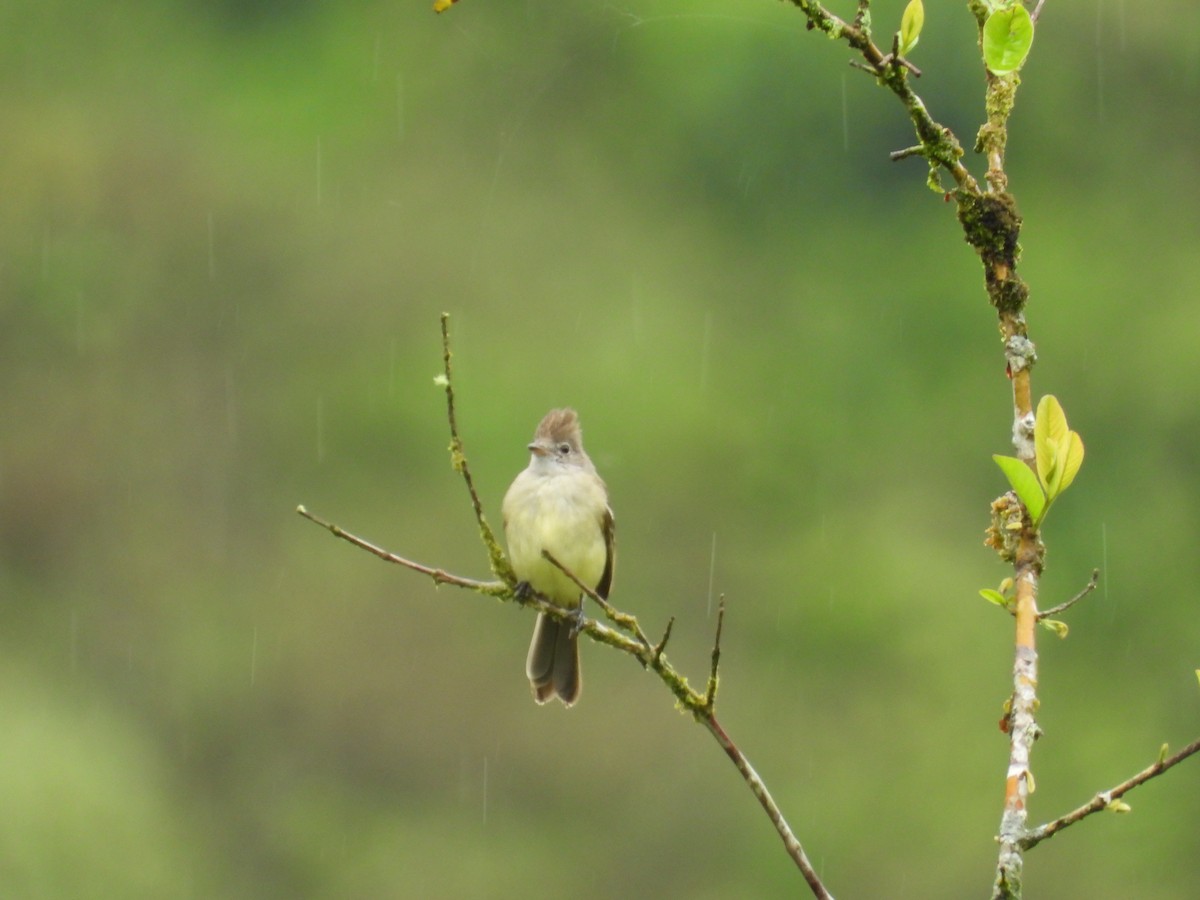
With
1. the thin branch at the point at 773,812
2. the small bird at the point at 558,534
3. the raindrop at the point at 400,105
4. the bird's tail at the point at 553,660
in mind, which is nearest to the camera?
the thin branch at the point at 773,812

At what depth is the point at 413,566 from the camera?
2547 millimetres

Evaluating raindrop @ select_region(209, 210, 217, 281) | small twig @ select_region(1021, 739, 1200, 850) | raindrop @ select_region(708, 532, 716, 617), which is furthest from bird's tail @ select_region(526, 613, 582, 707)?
raindrop @ select_region(209, 210, 217, 281)

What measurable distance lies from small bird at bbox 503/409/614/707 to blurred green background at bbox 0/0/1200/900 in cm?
1209

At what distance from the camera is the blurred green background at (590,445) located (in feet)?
67.8

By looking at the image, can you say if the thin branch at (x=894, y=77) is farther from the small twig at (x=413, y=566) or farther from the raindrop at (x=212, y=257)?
the raindrop at (x=212, y=257)

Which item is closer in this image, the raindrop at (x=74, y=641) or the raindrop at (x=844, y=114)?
the raindrop at (x=74, y=641)

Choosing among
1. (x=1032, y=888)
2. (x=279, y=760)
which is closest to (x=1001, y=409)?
(x=1032, y=888)

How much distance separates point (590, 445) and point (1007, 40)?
61.8ft

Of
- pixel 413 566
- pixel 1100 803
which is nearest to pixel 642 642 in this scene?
pixel 413 566

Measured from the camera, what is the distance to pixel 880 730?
21.6 meters

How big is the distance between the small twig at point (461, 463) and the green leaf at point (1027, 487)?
0.67 meters

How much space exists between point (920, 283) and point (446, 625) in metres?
8.86

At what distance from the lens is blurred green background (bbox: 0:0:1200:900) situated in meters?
20.7

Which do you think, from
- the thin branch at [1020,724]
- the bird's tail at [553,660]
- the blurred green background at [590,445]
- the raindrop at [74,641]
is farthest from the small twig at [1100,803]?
the raindrop at [74,641]
